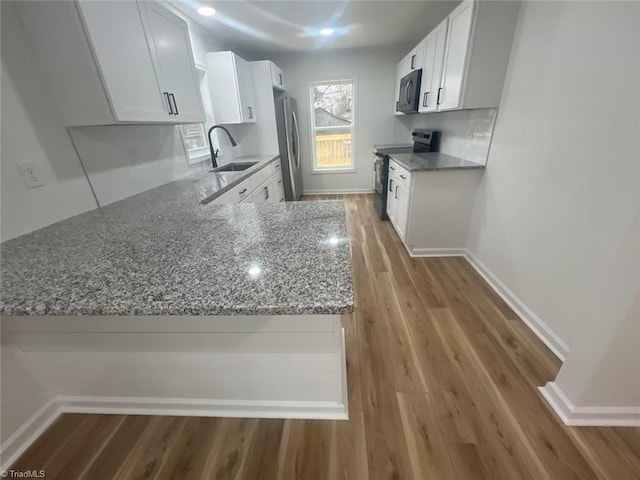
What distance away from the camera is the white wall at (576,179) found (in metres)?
1.06

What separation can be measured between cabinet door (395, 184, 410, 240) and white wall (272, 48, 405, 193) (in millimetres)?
2053

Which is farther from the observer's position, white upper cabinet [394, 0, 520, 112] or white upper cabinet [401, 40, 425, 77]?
white upper cabinet [401, 40, 425, 77]

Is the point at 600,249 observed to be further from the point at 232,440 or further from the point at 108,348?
the point at 108,348

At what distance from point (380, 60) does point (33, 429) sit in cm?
526

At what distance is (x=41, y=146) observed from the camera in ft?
4.44

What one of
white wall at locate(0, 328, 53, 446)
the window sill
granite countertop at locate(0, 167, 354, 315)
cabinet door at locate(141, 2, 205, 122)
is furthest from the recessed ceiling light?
white wall at locate(0, 328, 53, 446)

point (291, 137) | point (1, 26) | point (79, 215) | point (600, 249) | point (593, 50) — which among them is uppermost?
point (1, 26)

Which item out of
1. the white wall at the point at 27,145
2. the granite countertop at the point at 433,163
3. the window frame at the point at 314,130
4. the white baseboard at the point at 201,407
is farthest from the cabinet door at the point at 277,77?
the white baseboard at the point at 201,407

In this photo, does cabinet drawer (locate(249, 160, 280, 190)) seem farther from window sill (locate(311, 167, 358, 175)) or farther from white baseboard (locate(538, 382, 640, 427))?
white baseboard (locate(538, 382, 640, 427))

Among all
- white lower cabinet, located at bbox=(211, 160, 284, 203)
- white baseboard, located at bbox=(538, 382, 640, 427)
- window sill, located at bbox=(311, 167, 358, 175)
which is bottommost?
white baseboard, located at bbox=(538, 382, 640, 427)

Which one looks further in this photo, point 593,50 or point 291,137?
point 291,137

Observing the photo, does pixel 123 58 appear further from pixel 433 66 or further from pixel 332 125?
pixel 332 125

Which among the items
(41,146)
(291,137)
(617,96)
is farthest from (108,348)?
(291,137)

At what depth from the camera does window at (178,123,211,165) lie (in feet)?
8.59
